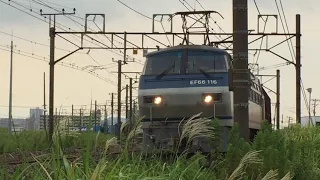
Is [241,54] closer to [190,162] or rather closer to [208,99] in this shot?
[190,162]

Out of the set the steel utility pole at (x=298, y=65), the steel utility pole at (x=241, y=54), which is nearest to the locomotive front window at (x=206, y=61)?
the steel utility pole at (x=241, y=54)

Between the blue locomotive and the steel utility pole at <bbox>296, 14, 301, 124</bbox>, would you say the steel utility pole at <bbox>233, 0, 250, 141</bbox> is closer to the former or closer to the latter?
the blue locomotive

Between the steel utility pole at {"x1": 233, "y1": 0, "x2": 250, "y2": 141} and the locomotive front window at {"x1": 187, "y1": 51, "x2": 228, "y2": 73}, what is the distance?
5.02 metres

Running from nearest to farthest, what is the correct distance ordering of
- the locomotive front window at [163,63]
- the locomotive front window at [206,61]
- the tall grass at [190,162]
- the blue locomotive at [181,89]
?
the tall grass at [190,162] → the blue locomotive at [181,89] → the locomotive front window at [206,61] → the locomotive front window at [163,63]

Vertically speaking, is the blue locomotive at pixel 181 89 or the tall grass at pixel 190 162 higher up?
the blue locomotive at pixel 181 89

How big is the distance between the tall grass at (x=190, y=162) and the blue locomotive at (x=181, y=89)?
15.2 feet

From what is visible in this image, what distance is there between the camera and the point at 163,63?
14.0 m

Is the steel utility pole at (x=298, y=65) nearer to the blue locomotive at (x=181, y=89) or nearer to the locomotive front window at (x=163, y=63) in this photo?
the blue locomotive at (x=181, y=89)

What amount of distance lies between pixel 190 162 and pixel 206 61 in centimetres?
701

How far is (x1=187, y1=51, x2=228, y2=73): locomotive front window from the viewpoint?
13.7 metres

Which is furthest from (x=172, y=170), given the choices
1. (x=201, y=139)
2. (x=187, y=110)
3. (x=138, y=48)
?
(x=138, y=48)

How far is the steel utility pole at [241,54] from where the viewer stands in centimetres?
858

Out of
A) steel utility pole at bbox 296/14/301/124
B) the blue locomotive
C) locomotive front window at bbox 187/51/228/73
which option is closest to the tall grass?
the blue locomotive

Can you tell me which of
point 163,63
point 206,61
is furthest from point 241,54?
point 163,63
